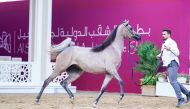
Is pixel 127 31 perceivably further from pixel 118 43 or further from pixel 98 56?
pixel 98 56

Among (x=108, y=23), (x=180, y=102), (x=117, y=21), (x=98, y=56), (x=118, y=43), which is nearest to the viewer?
(x=98, y=56)

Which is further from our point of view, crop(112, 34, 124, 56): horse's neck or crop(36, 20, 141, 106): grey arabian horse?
crop(112, 34, 124, 56): horse's neck

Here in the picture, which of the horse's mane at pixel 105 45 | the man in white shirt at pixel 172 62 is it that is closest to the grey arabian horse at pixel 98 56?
the horse's mane at pixel 105 45

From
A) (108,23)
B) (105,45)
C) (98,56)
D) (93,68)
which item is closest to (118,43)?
(105,45)

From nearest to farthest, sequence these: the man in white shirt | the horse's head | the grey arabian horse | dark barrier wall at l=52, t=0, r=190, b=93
Result: the grey arabian horse < the horse's head < the man in white shirt < dark barrier wall at l=52, t=0, r=190, b=93

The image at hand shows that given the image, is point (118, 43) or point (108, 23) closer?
point (118, 43)

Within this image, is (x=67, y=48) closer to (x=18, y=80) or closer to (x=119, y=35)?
(x=119, y=35)

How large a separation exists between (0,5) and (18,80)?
8.44m

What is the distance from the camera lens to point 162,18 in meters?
14.7

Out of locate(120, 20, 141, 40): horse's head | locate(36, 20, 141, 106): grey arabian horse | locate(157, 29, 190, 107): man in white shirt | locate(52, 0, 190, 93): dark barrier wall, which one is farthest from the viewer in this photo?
locate(52, 0, 190, 93): dark barrier wall

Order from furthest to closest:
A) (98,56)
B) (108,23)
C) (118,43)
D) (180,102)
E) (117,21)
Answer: (108,23) → (117,21) → (180,102) → (118,43) → (98,56)

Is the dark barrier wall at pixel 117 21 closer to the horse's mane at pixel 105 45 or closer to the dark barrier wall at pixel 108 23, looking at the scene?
the dark barrier wall at pixel 108 23

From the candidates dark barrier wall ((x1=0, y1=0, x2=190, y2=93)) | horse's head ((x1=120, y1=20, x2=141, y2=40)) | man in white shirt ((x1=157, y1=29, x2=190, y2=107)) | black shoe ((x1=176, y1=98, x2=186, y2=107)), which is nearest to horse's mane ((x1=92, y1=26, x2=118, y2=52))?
horse's head ((x1=120, y1=20, x2=141, y2=40))

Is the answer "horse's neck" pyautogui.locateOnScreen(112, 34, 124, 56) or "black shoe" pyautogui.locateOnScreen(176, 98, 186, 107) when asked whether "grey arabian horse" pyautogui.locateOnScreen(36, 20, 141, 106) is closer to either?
"horse's neck" pyautogui.locateOnScreen(112, 34, 124, 56)
